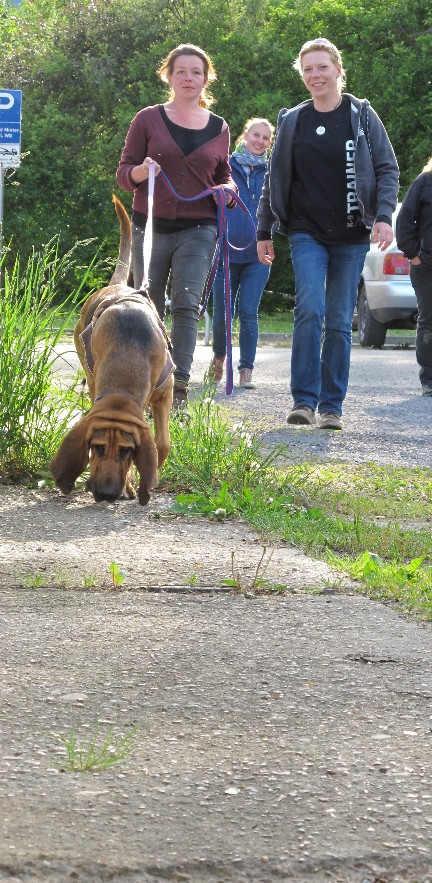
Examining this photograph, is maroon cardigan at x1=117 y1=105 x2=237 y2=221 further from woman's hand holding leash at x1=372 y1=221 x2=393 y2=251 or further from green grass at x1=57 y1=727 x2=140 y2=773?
green grass at x1=57 y1=727 x2=140 y2=773

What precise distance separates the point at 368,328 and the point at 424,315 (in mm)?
6902

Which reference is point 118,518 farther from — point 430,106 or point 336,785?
point 430,106

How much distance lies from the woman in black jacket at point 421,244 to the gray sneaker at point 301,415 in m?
2.88

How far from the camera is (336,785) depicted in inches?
93.2

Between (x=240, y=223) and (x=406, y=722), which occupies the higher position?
(x=240, y=223)

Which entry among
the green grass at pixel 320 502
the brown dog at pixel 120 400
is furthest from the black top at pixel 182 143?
the brown dog at pixel 120 400

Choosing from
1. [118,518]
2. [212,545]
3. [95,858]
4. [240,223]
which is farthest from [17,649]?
[240,223]

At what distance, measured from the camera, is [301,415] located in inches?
304

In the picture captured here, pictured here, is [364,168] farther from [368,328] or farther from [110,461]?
[368,328]

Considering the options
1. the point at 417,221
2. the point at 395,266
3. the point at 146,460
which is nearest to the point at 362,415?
the point at 417,221

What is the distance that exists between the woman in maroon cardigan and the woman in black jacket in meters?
3.14

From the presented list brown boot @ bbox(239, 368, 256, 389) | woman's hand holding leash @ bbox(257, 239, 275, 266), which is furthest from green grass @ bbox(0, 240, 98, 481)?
brown boot @ bbox(239, 368, 256, 389)

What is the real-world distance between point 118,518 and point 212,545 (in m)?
0.57

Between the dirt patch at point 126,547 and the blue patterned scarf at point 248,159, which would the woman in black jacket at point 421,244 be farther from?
the dirt patch at point 126,547
